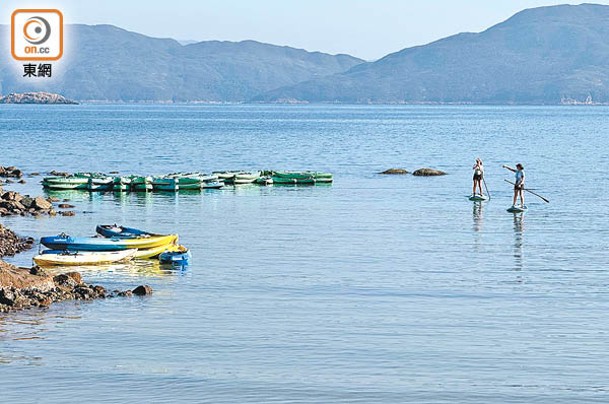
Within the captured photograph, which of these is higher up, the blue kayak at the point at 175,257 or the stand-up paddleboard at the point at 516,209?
the stand-up paddleboard at the point at 516,209

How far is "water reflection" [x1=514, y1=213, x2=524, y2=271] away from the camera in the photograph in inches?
1439

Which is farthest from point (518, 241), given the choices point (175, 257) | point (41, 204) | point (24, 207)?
point (24, 207)

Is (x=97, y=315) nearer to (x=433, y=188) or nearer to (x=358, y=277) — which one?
(x=358, y=277)

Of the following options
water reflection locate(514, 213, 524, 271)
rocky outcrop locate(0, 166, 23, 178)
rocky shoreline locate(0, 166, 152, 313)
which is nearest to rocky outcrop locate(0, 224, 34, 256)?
rocky shoreline locate(0, 166, 152, 313)

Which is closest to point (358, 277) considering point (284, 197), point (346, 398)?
point (346, 398)

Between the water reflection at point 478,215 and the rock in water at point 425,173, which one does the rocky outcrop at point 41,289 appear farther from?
the rock in water at point 425,173

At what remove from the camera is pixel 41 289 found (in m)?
28.7

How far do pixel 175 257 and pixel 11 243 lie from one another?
7021 mm

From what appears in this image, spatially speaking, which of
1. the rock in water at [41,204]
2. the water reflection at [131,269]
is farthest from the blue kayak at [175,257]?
the rock in water at [41,204]

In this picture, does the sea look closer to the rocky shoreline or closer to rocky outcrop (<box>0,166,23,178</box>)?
the rocky shoreline

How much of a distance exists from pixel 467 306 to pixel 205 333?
22.9ft

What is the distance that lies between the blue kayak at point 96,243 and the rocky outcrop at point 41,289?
4528mm

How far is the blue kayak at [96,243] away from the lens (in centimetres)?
3494

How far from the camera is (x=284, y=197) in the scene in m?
60.0
